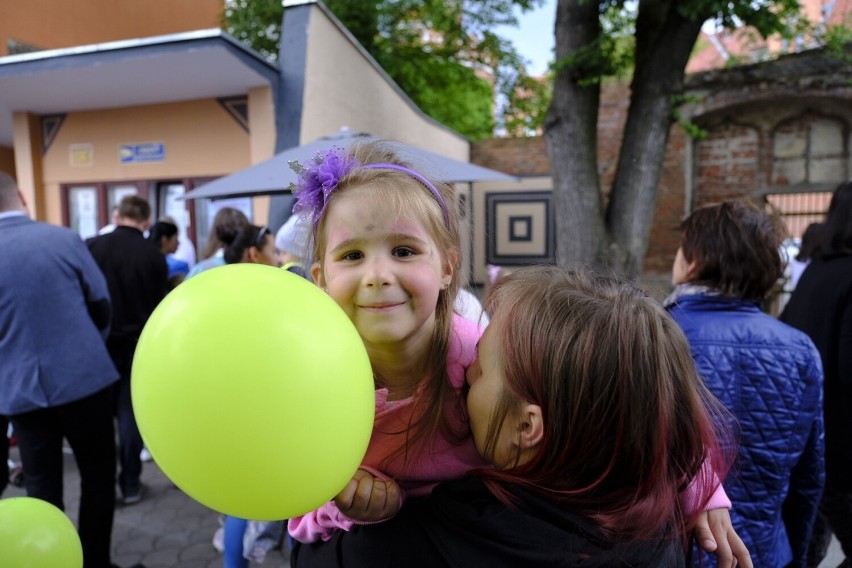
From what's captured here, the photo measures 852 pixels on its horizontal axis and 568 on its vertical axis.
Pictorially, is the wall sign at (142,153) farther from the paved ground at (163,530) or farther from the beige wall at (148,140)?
the paved ground at (163,530)

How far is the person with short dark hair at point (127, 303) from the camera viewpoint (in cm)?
360

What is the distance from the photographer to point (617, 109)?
876 centimetres

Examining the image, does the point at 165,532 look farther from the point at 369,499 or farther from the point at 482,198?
the point at 482,198

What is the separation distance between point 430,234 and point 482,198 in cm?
1045

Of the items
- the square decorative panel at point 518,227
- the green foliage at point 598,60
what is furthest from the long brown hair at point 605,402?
the square decorative panel at point 518,227

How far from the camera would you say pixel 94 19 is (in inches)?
361

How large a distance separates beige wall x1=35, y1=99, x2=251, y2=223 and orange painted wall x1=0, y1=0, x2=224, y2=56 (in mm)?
1572

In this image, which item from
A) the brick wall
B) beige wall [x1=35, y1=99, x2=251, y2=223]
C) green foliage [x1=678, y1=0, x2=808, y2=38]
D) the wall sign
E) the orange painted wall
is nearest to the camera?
green foliage [x1=678, y1=0, x2=808, y2=38]

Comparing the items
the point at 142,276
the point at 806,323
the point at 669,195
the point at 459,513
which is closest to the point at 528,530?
the point at 459,513

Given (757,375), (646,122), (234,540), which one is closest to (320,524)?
(757,375)

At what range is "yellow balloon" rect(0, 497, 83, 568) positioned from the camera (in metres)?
1.15

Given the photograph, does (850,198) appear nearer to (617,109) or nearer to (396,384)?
(396,384)

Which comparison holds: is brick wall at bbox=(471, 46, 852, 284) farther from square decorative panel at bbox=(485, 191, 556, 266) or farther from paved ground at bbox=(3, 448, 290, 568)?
paved ground at bbox=(3, 448, 290, 568)

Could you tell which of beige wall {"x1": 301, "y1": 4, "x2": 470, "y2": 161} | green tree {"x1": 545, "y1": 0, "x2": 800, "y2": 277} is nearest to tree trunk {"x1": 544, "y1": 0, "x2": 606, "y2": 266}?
green tree {"x1": 545, "y1": 0, "x2": 800, "y2": 277}
